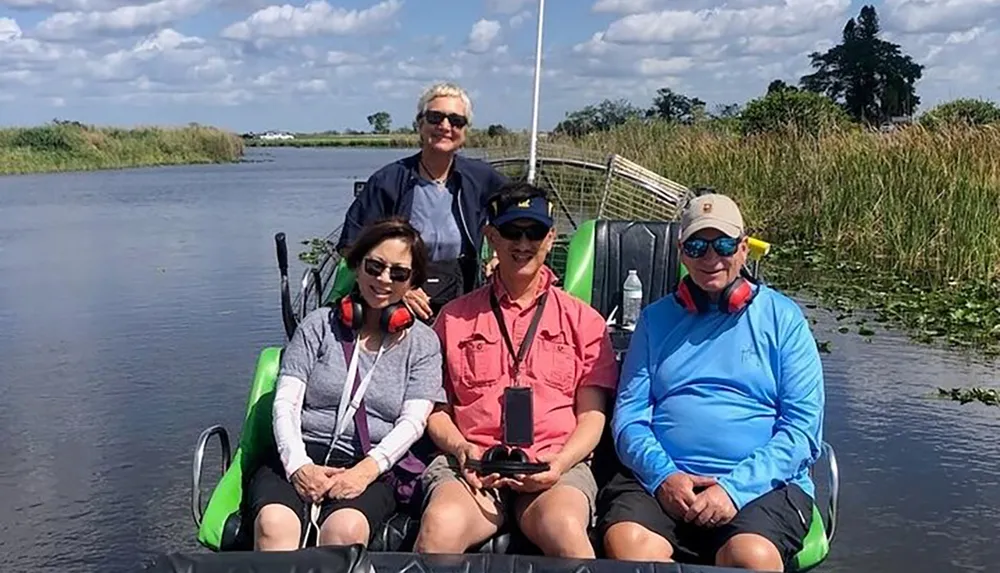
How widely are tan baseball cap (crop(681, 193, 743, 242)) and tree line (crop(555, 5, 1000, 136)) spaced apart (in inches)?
536

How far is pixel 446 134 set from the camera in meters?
5.09

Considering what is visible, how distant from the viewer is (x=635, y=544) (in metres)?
3.62

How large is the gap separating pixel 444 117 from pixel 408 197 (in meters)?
0.48

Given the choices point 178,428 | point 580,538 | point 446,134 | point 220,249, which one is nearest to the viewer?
point 580,538

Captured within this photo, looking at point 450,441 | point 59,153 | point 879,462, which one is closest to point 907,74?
point 59,153

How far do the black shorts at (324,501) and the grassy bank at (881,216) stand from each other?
7.16m

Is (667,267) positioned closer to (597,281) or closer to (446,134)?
(597,281)

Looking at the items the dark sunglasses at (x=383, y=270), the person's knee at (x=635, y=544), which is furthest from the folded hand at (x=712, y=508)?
the dark sunglasses at (x=383, y=270)

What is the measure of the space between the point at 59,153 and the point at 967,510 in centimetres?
5464

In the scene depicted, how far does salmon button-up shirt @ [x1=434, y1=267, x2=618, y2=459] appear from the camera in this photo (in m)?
4.06

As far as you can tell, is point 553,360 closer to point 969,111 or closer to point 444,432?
point 444,432

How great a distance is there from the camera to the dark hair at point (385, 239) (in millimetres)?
4156

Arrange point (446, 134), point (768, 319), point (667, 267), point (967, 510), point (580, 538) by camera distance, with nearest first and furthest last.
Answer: point (580, 538) → point (768, 319) → point (446, 134) → point (967, 510) → point (667, 267)

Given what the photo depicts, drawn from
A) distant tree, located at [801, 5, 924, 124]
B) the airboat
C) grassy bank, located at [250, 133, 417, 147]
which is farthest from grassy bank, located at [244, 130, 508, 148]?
the airboat
